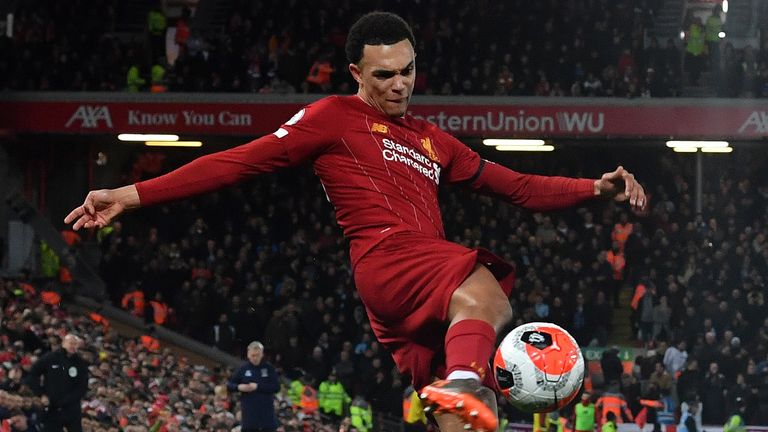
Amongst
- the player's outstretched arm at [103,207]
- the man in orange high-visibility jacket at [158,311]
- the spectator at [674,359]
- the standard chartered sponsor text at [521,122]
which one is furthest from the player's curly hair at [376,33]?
the standard chartered sponsor text at [521,122]

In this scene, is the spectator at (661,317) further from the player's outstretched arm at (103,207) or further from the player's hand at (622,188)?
the player's outstretched arm at (103,207)

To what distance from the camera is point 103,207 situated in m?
4.93

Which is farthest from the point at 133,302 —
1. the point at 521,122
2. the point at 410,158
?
the point at 410,158

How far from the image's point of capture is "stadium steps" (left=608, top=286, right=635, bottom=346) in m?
22.8

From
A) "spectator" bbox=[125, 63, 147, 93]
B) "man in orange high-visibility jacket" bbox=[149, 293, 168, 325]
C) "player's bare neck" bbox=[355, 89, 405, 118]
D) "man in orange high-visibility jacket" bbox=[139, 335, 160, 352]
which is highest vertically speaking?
"spectator" bbox=[125, 63, 147, 93]

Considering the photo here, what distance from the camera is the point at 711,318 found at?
21.6 m

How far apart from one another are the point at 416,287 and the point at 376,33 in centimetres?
105

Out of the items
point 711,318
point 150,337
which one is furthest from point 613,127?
point 150,337

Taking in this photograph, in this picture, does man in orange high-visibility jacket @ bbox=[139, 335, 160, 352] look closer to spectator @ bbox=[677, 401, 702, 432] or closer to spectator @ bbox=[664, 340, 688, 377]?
spectator @ bbox=[677, 401, 702, 432]

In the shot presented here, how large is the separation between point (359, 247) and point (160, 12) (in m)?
23.4

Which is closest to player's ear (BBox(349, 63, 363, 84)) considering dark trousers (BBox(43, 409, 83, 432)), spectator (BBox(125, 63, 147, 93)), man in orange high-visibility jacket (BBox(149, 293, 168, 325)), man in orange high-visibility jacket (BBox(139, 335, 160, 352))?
dark trousers (BBox(43, 409, 83, 432))

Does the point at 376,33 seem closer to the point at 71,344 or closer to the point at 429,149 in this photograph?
the point at 429,149

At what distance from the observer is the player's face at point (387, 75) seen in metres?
5.36

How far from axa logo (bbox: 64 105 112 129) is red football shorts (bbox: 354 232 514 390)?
20.6 meters
